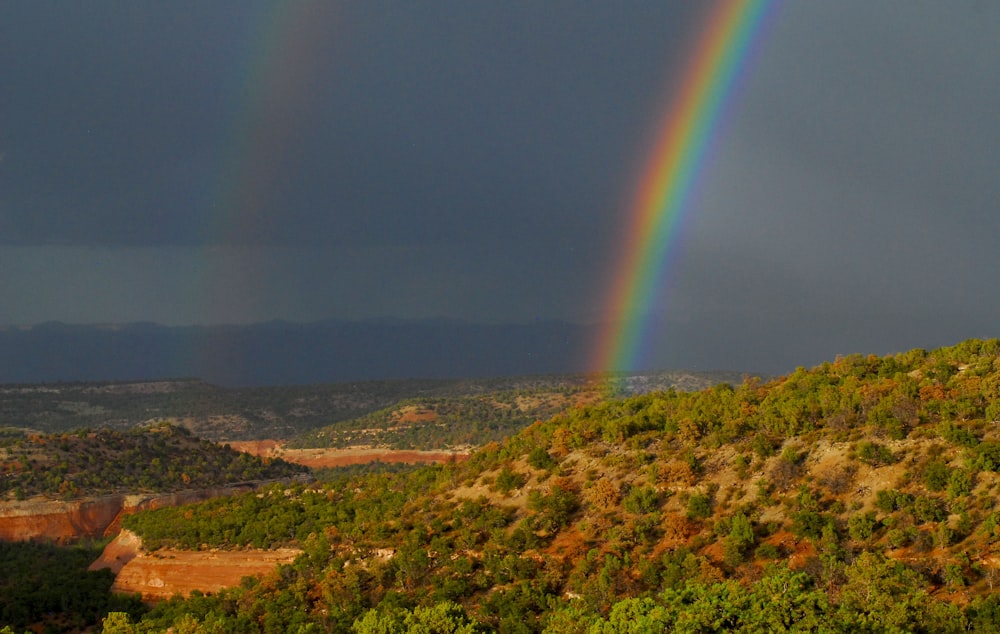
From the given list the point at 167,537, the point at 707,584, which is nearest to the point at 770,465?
the point at 707,584

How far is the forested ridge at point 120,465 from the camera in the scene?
70.4m

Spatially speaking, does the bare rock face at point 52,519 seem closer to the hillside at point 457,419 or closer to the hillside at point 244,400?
the hillside at point 457,419

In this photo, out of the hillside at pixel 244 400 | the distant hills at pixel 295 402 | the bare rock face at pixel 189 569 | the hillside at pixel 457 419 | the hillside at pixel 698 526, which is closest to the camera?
the hillside at pixel 698 526

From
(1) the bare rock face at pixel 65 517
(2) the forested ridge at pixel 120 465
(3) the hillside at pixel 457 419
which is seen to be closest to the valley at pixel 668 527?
(1) the bare rock face at pixel 65 517

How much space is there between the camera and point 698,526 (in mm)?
32281

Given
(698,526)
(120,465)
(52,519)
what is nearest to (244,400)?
(120,465)

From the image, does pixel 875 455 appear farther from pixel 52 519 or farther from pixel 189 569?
pixel 52 519

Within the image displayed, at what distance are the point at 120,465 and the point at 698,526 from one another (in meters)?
61.4

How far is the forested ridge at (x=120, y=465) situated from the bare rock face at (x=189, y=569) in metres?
27.5

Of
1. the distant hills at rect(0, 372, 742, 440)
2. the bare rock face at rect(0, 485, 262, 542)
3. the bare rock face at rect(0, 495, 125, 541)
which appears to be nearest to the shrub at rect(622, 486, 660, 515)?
the bare rock face at rect(0, 485, 262, 542)

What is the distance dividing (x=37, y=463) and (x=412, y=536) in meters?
50.8

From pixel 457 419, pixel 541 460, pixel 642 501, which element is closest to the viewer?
pixel 642 501

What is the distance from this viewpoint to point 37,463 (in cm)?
7338

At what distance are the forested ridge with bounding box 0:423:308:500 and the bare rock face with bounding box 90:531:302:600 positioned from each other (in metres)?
27.5
